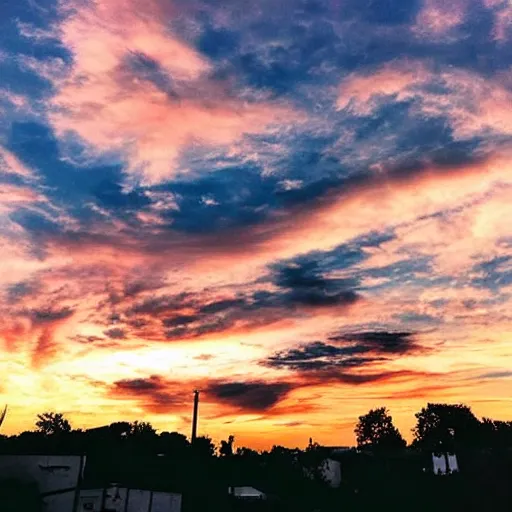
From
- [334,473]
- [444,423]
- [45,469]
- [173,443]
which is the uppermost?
[444,423]

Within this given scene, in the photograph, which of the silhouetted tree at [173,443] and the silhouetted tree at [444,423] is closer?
the silhouetted tree at [173,443]

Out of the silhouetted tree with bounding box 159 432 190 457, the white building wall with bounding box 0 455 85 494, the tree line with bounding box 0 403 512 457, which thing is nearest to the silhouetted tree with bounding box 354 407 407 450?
the tree line with bounding box 0 403 512 457

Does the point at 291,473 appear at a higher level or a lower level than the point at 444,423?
lower

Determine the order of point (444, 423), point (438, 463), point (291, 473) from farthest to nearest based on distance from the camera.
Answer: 1. point (444, 423)
2. point (438, 463)
3. point (291, 473)

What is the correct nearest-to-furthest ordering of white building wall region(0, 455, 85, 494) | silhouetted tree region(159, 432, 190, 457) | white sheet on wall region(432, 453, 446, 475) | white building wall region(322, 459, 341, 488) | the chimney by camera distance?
white building wall region(0, 455, 85, 494) → the chimney → white building wall region(322, 459, 341, 488) → silhouetted tree region(159, 432, 190, 457) → white sheet on wall region(432, 453, 446, 475)

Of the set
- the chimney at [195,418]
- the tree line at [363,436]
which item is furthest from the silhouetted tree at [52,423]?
the chimney at [195,418]

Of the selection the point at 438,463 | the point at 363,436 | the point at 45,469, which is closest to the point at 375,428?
the point at 363,436

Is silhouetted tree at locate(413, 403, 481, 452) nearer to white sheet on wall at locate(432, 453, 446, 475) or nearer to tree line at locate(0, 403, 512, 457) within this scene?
tree line at locate(0, 403, 512, 457)

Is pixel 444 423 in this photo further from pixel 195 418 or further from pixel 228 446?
pixel 195 418

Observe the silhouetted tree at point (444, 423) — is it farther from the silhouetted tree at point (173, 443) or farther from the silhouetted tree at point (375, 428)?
the silhouetted tree at point (173, 443)

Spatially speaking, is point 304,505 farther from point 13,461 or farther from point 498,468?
point 13,461

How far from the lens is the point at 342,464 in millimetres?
84688

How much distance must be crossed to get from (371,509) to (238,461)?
70.7 feet

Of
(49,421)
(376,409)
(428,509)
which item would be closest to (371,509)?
(428,509)
